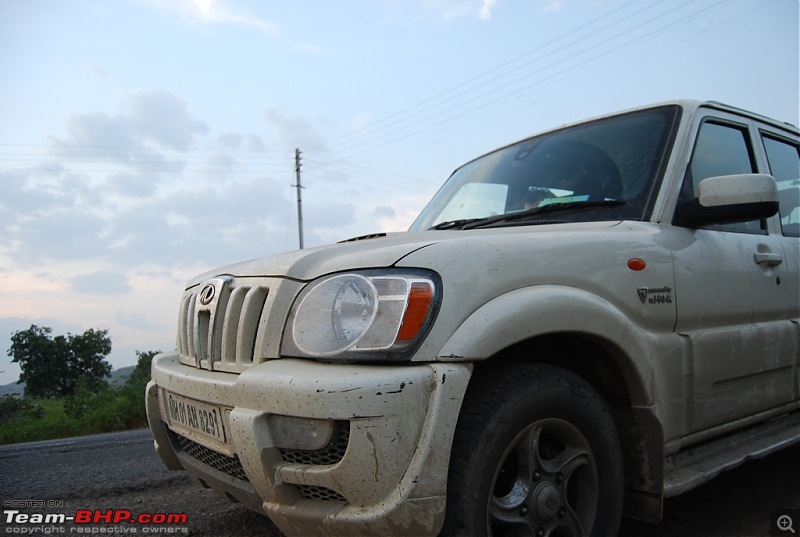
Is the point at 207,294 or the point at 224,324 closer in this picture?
the point at 224,324

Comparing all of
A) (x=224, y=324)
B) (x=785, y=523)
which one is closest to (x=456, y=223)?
(x=224, y=324)

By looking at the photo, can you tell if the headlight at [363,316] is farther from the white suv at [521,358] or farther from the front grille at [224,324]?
the front grille at [224,324]

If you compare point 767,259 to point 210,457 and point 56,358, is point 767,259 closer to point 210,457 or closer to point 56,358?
point 210,457

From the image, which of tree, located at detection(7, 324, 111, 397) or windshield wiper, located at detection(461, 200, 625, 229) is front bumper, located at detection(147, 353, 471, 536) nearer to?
windshield wiper, located at detection(461, 200, 625, 229)

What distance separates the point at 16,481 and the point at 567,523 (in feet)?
11.8

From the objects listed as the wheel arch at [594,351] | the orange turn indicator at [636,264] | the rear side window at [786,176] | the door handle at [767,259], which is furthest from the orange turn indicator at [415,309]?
the rear side window at [786,176]

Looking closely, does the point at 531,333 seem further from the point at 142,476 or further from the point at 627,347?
the point at 142,476

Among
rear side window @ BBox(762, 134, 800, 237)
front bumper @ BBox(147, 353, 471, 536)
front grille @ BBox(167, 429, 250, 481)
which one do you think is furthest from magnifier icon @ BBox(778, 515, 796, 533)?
front grille @ BBox(167, 429, 250, 481)

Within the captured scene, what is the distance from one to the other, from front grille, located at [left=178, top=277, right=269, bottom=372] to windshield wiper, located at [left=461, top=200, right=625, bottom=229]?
Answer: 4.19ft

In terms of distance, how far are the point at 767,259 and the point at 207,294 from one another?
2.69 m

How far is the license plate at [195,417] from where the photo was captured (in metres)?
1.82

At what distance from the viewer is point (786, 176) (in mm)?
3389

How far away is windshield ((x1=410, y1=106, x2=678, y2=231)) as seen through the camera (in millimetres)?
2512

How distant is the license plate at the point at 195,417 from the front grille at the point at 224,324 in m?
0.14
